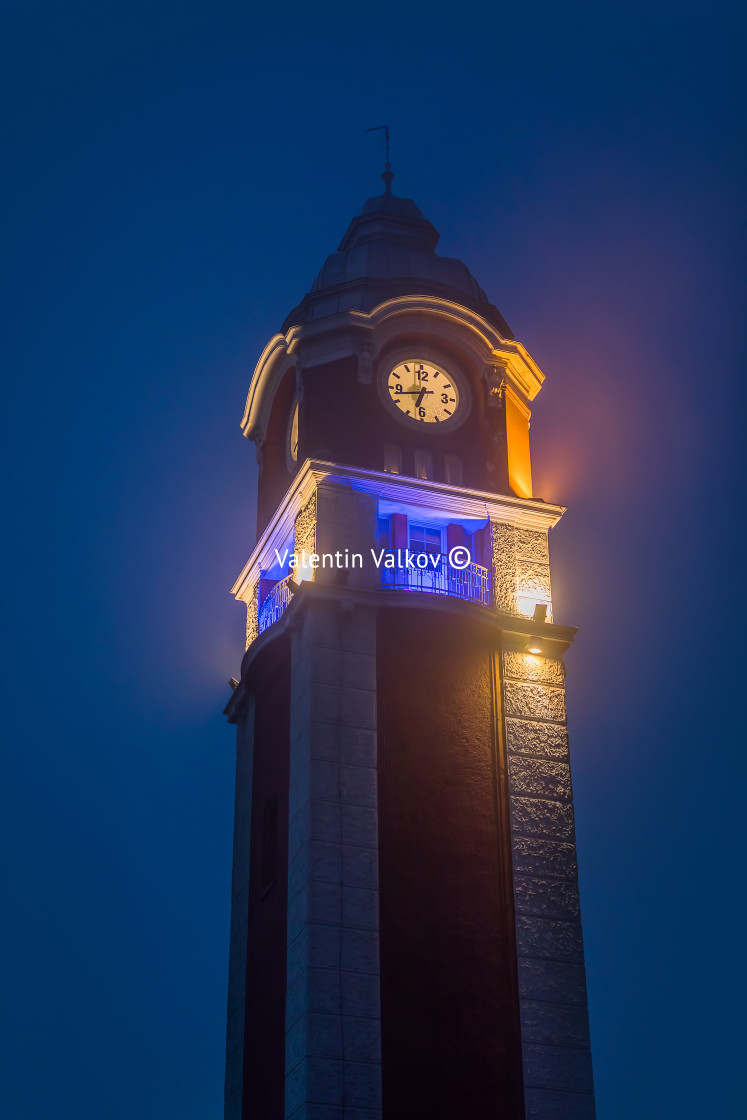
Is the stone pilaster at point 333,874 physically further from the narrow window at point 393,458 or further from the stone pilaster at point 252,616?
the stone pilaster at point 252,616

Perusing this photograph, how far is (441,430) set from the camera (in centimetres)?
3856

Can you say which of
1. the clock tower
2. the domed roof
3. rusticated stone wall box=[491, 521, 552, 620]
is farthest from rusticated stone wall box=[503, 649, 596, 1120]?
the domed roof

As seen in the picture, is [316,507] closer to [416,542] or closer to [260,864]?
[416,542]

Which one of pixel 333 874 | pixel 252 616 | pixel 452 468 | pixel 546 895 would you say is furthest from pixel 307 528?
pixel 546 895

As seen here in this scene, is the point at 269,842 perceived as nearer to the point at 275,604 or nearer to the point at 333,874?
the point at 333,874

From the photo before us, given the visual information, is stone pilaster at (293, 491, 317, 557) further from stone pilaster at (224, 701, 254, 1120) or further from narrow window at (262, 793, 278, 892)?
narrow window at (262, 793, 278, 892)

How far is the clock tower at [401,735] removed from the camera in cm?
3025

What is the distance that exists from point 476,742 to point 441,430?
8.75 metres

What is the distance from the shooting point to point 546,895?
107ft

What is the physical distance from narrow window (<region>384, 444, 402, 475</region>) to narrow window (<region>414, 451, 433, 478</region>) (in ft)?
1.42

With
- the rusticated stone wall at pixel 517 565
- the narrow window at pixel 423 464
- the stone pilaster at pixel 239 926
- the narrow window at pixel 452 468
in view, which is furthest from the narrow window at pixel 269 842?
the narrow window at pixel 452 468

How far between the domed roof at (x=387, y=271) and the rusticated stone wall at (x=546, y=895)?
1025cm

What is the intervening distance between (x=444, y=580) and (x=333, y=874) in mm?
8063

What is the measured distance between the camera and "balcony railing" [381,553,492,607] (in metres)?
35.3
